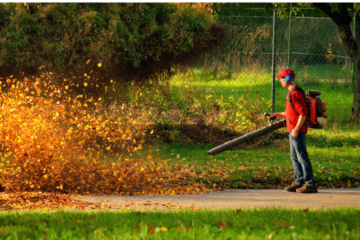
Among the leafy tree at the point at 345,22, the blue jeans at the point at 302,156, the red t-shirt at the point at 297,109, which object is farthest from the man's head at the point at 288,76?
the leafy tree at the point at 345,22

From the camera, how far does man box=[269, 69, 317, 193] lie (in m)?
6.58

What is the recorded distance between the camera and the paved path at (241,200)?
596 cm

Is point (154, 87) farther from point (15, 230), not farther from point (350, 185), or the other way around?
point (15, 230)

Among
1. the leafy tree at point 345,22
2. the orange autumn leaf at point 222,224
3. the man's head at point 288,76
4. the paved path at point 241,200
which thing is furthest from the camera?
the leafy tree at point 345,22

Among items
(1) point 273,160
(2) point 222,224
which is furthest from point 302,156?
(2) point 222,224

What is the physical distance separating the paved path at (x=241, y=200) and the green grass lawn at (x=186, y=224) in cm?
71

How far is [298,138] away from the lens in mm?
6676

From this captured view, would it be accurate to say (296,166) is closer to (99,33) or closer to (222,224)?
(222,224)

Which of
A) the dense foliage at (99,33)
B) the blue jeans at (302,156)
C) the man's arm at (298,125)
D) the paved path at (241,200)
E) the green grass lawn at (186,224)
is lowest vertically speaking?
the paved path at (241,200)

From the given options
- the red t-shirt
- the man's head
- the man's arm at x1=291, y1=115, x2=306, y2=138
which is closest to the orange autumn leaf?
the man's arm at x1=291, y1=115, x2=306, y2=138

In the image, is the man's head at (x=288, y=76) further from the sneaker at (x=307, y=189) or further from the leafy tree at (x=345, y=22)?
the leafy tree at (x=345, y=22)

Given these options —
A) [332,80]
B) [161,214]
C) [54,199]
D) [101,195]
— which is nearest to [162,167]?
[101,195]

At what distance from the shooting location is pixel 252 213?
5.08 meters

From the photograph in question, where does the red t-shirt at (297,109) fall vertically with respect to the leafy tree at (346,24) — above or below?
below
